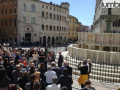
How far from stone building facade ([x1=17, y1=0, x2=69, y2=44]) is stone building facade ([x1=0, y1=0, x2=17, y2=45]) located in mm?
1642

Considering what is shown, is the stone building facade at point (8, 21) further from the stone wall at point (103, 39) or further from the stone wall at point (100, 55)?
the stone wall at point (100, 55)

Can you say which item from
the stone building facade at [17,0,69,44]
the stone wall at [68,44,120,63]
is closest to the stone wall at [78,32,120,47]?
the stone wall at [68,44,120,63]

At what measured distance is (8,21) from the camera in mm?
43031

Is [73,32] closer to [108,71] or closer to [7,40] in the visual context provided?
[7,40]

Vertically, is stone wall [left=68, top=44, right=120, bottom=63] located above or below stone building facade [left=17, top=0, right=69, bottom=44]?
below

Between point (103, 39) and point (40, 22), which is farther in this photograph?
point (40, 22)

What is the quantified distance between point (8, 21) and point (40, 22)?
29.4 feet

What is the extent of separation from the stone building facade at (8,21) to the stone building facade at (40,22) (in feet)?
5.39

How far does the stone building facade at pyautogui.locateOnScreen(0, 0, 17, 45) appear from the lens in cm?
4162

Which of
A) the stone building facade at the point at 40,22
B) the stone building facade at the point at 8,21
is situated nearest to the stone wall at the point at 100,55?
the stone building facade at the point at 40,22

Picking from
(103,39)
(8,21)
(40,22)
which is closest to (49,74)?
(103,39)

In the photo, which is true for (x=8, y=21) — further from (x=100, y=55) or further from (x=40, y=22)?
(x=100, y=55)

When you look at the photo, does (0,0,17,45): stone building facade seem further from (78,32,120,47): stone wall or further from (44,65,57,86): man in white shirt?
(44,65,57,86): man in white shirt

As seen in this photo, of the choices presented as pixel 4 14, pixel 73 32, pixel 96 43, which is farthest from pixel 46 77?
pixel 73 32
